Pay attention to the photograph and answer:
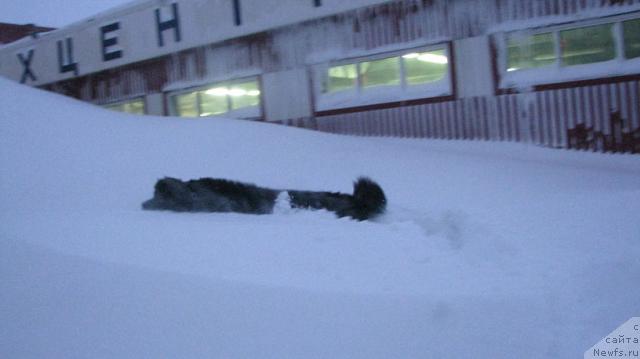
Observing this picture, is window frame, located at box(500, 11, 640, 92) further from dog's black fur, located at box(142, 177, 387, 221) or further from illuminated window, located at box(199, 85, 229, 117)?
illuminated window, located at box(199, 85, 229, 117)

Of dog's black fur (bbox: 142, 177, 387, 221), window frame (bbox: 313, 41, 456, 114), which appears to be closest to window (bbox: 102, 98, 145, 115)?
window frame (bbox: 313, 41, 456, 114)

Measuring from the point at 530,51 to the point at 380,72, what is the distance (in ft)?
9.32

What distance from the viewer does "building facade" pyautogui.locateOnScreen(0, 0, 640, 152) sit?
799cm

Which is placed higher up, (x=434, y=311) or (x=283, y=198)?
(x=283, y=198)

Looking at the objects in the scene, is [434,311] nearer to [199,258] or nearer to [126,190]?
[199,258]

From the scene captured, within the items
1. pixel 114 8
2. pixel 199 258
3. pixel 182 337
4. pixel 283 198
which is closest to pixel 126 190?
pixel 283 198

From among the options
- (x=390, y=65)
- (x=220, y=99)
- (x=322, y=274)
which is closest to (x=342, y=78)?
(x=390, y=65)

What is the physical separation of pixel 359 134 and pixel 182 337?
805cm

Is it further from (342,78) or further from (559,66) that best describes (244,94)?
(559,66)

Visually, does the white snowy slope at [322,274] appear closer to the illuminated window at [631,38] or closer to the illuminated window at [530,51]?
the illuminated window at [631,38]

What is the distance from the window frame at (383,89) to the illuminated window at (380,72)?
0.21 ft

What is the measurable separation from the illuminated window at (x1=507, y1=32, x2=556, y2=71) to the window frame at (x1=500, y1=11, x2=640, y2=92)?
0.05 m

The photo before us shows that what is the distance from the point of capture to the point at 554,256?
3.64 m

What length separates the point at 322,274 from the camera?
320cm
